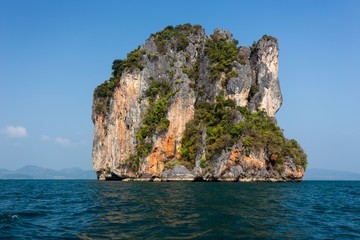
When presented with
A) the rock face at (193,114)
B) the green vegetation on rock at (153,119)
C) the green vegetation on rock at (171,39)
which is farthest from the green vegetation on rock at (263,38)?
the green vegetation on rock at (153,119)

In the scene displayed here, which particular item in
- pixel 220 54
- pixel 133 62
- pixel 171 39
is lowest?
pixel 133 62

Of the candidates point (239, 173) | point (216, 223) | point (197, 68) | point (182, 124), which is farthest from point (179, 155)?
point (216, 223)

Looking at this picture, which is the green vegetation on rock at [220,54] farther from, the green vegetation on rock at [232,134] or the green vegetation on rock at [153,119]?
the green vegetation on rock at [153,119]

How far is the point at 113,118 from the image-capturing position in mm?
73250

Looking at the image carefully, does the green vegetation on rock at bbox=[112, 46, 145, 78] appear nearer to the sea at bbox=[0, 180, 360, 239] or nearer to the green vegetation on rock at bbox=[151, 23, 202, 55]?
the green vegetation on rock at bbox=[151, 23, 202, 55]

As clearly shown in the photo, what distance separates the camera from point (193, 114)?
228 ft

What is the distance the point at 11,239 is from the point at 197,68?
226 feet

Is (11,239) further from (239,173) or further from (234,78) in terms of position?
(234,78)

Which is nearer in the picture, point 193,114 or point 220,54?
point 193,114

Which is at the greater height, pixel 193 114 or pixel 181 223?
pixel 193 114

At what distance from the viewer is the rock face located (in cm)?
6141

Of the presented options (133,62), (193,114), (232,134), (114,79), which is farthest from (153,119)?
(114,79)

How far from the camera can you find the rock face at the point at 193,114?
2418 inches

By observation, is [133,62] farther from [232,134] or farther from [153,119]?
[232,134]
